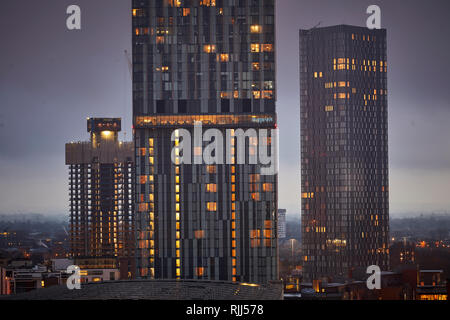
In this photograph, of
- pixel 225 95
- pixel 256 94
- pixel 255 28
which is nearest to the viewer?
pixel 256 94

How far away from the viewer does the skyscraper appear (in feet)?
594

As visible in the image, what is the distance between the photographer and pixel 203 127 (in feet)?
598

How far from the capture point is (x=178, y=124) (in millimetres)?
182375

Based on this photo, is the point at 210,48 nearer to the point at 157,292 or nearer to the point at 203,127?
the point at 203,127

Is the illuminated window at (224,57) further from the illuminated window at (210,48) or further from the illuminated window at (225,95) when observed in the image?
the illuminated window at (225,95)

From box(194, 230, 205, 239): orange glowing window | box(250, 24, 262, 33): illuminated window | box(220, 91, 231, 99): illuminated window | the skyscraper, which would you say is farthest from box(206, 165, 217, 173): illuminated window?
box(250, 24, 262, 33): illuminated window

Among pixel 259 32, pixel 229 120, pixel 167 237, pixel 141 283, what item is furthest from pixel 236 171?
pixel 141 283

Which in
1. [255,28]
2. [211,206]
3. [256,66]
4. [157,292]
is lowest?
[157,292]

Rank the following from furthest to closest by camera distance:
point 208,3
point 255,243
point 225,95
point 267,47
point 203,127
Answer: point 208,3 < point 267,47 < point 225,95 < point 255,243 < point 203,127

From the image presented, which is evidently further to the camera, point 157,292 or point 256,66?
point 256,66

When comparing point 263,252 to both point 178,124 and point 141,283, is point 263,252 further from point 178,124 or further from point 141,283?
point 141,283

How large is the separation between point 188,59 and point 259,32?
834 inches

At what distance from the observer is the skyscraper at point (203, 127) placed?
7131 inches

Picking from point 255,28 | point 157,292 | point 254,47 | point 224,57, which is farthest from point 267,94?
point 157,292
